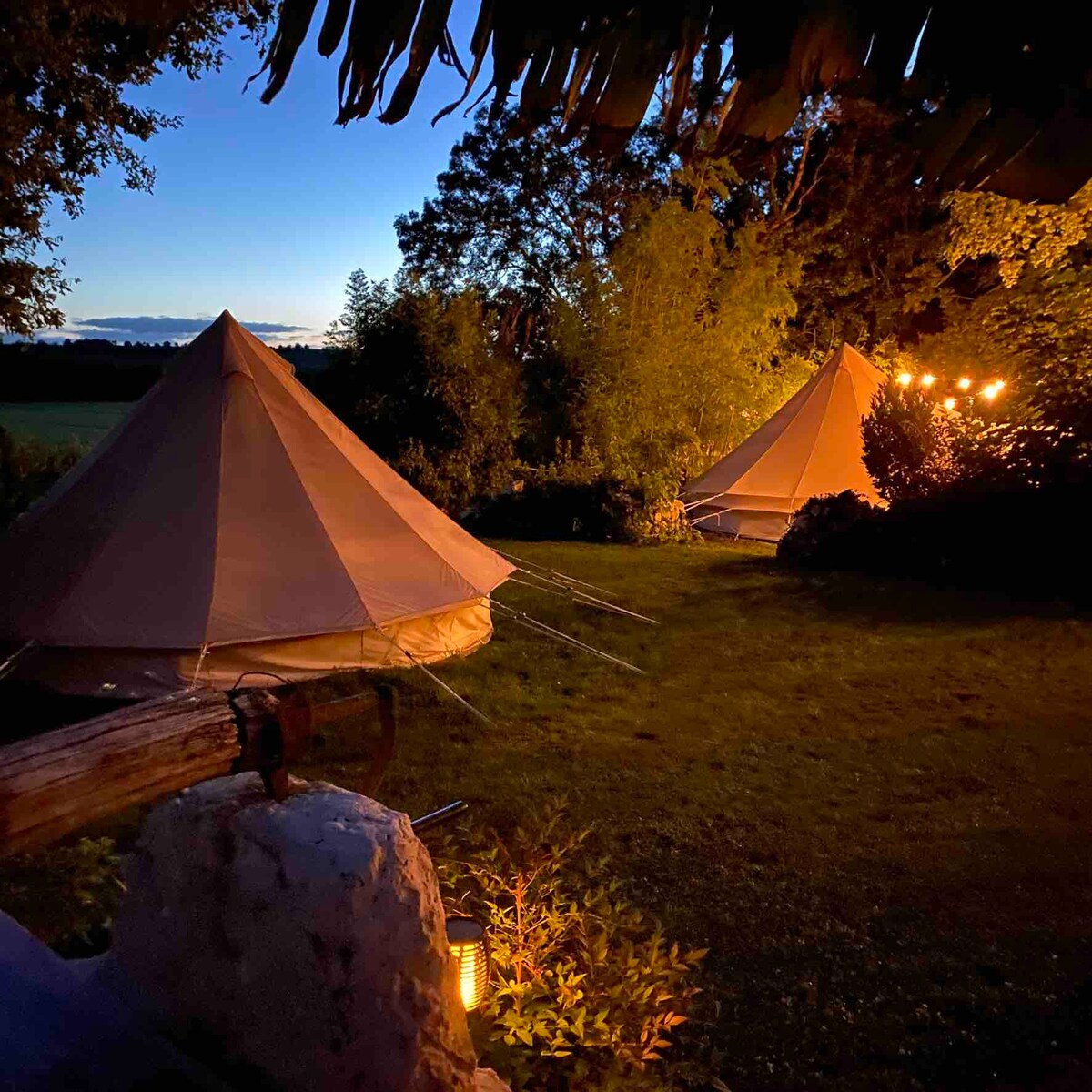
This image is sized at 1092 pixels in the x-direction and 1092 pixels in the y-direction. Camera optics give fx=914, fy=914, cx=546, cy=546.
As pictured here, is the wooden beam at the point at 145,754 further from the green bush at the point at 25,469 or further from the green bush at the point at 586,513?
the green bush at the point at 586,513

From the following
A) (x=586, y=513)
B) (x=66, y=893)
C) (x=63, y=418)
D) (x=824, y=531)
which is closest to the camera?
(x=66, y=893)

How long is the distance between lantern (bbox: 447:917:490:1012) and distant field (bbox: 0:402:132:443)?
12678 mm

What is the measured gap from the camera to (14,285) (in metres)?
8.17

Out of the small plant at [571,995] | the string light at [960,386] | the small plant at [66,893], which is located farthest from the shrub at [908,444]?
the small plant at [66,893]

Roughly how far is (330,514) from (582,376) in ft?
33.0

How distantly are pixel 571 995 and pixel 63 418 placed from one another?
20131 millimetres

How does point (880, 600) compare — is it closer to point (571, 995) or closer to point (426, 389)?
point (426, 389)

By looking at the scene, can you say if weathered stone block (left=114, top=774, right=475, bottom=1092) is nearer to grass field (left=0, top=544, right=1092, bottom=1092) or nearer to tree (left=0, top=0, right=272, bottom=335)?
grass field (left=0, top=544, right=1092, bottom=1092)

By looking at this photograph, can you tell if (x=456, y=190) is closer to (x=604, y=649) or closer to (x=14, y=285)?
(x=14, y=285)

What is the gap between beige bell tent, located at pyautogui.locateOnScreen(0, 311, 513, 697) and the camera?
5.25 m

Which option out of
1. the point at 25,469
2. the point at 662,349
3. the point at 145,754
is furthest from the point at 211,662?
the point at 662,349

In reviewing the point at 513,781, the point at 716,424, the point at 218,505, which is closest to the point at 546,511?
the point at 716,424

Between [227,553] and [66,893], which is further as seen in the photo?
[227,553]

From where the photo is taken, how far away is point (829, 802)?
446 cm
